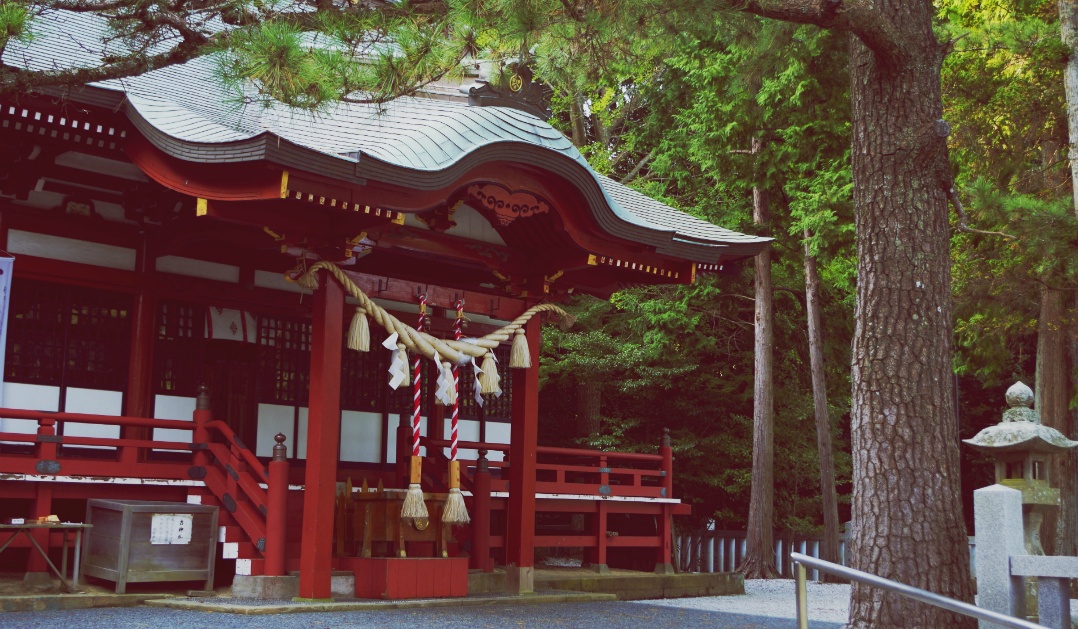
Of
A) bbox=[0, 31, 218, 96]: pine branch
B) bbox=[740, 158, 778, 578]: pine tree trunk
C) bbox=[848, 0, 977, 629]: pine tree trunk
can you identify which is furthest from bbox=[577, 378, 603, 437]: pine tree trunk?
bbox=[0, 31, 218, 96]: pine branch

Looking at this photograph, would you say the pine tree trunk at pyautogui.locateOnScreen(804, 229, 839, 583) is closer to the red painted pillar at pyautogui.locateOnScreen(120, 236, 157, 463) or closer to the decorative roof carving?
the decorative roof carving

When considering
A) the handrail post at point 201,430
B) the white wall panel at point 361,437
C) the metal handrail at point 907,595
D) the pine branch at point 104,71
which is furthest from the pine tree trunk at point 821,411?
the metal handrail at point 907,595

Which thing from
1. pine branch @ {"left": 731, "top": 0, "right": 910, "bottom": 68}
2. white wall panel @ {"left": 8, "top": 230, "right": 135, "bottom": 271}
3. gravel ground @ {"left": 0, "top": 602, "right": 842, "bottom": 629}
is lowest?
gravel ground @ {"left": 0, "top": 602, "right": 842, "bottom": 629}

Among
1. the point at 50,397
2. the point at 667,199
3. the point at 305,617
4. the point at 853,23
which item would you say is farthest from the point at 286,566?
the point at 667,199

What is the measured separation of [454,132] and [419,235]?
1.03 metres

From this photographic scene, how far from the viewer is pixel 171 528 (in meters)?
9.56

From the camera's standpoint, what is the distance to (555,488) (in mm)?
12883

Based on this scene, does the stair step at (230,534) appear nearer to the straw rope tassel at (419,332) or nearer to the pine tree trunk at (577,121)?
the straw rope tassel at (419,332)

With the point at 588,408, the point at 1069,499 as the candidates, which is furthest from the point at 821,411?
the point at 588,408

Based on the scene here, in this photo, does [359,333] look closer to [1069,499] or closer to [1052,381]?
[1052,381]

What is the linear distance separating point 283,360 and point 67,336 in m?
2.44

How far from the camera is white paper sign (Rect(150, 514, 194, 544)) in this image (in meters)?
9.47

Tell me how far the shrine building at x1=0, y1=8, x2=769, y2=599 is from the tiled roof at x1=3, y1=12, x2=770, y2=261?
0.04m

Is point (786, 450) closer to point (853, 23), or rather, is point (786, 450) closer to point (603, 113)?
point (603, 113)
